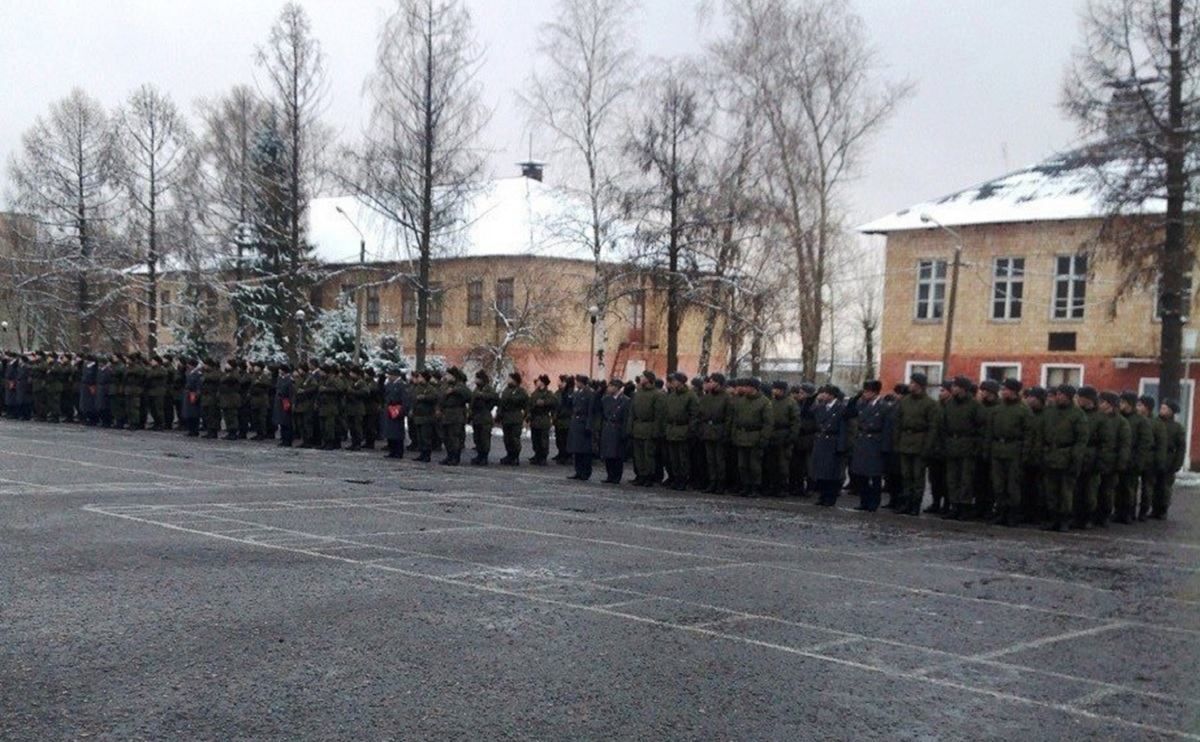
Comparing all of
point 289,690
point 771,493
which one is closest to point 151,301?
point 771,493

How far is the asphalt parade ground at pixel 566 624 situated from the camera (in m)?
6.09

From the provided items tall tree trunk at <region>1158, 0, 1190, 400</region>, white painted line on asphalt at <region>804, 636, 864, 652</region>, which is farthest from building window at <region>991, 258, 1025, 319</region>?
white painted line on asphalt at <region>804, 636, 864, 652</region>

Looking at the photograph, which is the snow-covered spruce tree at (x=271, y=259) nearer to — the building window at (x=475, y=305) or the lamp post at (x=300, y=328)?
the lamp post at (x=300, y=328)

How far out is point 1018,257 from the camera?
122ft

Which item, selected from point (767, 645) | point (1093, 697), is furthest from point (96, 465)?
point (1093, 697)

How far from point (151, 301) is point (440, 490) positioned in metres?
29.8

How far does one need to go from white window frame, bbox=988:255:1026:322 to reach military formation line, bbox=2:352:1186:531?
18977 mm

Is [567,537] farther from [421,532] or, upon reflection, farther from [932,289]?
[932,289]

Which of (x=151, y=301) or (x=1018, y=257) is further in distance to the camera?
(x=151, y=301)

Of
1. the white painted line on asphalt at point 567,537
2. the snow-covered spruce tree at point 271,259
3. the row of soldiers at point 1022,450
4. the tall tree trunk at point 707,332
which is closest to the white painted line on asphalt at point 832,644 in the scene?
the white painted line on asphalt at point 567,537

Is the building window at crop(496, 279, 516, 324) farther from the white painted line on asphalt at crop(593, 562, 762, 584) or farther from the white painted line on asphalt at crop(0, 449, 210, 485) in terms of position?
the white painted line on asphalt at crop(593, 562, 762, 584)

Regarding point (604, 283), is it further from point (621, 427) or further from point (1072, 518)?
point (1072, 518)

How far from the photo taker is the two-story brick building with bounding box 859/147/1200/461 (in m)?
35.1

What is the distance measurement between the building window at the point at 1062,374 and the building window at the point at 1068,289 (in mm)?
1522
